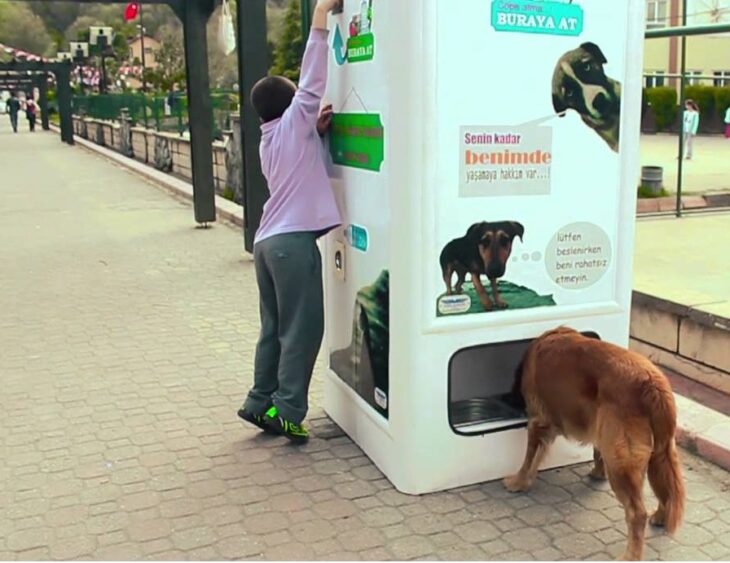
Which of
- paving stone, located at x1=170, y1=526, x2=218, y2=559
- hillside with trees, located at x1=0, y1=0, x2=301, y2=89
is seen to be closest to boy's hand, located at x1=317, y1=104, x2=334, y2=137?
paving stone, located at x1=170, y1=526, x2=218, y2=559

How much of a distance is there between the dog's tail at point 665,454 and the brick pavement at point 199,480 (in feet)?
0.71

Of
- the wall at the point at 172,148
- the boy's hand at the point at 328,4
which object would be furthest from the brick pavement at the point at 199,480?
the wall at the point at 172,148

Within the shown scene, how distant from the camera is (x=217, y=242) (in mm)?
11086

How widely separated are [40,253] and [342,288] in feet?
24.7

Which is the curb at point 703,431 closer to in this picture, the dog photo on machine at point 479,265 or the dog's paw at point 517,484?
the dog's paw at point 517,484

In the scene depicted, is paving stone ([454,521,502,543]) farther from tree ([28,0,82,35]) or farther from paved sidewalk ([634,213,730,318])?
tree ([28,0,82,35])

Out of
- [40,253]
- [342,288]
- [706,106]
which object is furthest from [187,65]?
[706,106]

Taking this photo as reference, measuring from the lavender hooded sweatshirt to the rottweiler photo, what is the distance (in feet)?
2.55

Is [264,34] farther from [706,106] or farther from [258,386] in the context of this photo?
[706,106]

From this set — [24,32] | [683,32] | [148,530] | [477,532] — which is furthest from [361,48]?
[24,32]

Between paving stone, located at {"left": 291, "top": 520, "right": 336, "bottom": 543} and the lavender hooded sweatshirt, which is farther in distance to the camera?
the lavender hooded sweatshirt

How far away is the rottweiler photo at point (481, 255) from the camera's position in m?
3.83

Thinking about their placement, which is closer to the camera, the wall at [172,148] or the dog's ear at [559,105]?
the dog's ear at [559,105]

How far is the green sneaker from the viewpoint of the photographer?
454cm
